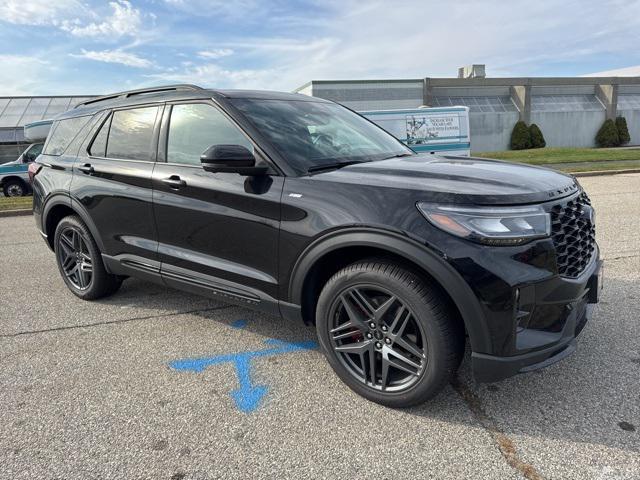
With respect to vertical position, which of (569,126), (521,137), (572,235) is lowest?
(572,235)

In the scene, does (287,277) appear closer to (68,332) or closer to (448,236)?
(448,236)

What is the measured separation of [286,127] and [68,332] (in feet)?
7.88

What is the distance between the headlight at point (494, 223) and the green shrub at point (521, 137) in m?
34.3

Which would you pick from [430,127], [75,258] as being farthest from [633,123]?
[75,258]

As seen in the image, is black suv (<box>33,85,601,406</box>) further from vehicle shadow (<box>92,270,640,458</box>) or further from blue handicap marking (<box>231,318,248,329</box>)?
blue handicap marking (<box>231,318,248,329</box>)

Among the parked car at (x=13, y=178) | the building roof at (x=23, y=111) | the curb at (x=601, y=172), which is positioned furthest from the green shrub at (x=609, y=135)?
the parked car at (x=13, y=178)

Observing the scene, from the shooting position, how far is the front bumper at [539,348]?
2311 millimetres

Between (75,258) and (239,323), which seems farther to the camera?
(75,258)

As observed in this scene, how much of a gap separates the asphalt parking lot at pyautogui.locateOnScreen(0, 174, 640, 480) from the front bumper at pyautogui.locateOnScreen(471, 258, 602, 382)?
346 millimetres

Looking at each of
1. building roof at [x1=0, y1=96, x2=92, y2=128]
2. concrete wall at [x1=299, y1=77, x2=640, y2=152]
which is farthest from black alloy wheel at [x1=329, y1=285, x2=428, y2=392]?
building roof at [x1=0, y1=96, x2=92, y2=128]

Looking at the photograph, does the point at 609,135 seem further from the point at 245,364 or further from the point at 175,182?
the point at 245,364

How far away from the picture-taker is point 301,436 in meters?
2.45

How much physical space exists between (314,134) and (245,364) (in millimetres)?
1638

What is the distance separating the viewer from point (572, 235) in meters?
2.53
